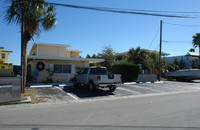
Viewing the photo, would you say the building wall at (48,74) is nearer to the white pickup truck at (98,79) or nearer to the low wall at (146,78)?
the white pickup truck at (98,79)

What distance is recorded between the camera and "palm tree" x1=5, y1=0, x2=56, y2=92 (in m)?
10.3

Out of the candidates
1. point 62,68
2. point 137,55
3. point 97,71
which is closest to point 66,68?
point 62,68

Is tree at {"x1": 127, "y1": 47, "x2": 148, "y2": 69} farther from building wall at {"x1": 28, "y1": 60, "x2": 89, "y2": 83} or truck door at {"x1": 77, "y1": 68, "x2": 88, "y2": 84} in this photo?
truck door at {"x1": 77, "y1": 68, "x2": 88, "y2": 84}

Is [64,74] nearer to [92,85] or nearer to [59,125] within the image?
[92,85]

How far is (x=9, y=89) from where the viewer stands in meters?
7.69

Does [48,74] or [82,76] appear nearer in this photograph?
[82,76]

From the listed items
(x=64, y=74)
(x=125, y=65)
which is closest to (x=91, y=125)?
(x=64, y=74)

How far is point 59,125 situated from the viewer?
4812 millimetres

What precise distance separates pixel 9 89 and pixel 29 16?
5.33 metres

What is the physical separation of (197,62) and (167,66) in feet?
45.8

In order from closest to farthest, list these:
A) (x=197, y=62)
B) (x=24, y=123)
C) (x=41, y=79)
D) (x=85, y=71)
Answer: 1. (x=24, y=123)
2. (x=85, y=71)
3. (x=41, y=79)
4. (x=197, y=62)

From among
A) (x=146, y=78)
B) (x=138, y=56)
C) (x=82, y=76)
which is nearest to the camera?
(x=82, y=76)

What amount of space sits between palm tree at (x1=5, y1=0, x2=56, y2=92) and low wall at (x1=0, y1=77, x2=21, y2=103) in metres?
2.54

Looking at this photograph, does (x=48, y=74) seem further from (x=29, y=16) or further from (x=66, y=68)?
(x=29, y=16)
